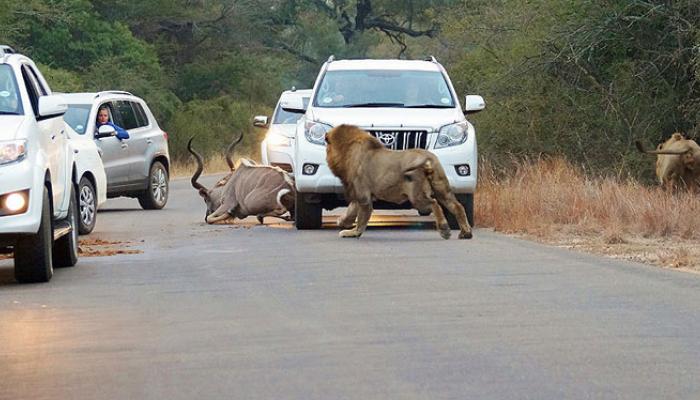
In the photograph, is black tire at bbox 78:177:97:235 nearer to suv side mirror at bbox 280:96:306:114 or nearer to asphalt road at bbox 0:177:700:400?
suv side mirror at bbox 280:96:306:114

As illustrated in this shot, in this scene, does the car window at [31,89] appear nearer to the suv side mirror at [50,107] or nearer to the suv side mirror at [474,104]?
the suv side mirror at [50,107]

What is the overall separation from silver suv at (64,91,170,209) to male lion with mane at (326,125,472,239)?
6.66 meters

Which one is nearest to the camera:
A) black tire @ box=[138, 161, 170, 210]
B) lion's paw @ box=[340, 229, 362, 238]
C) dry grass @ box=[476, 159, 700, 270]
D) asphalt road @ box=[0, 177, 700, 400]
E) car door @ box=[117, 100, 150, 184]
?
asphalt road @ box=[0, 177, 700, 400]

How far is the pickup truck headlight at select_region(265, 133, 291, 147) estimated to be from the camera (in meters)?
25.9

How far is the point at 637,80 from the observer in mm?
25578

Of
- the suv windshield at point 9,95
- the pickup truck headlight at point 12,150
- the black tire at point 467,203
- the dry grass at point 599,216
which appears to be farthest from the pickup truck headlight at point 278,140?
the pickup truck headlight at point 12,150

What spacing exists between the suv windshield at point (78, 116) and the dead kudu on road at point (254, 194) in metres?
3.42

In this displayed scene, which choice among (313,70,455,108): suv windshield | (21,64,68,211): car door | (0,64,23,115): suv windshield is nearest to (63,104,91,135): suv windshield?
(313,70,455,108): suv windshield

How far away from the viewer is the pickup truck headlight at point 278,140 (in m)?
25.9

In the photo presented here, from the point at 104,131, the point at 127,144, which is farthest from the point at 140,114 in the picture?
the point at 104,131

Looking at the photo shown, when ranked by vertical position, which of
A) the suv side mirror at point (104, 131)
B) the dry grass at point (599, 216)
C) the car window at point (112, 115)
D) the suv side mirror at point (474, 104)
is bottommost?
the dry grass at point (599, 216)

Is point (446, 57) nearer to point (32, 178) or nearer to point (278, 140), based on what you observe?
point (278, 140)

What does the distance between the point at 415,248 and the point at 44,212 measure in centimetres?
400

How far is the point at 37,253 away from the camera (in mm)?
12586
